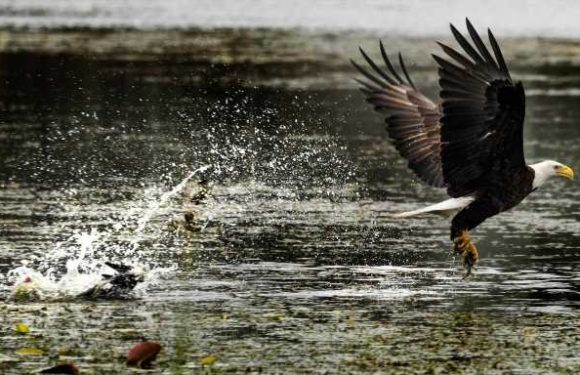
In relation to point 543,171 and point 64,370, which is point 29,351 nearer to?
point 64,370

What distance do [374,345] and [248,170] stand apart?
19.1 feet

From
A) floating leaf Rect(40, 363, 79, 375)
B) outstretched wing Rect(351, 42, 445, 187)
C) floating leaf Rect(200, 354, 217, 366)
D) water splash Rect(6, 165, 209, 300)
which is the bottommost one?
floating leaf Rect(200, 354, 217, 366)

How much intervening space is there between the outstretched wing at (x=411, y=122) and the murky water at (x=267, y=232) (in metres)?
0.49

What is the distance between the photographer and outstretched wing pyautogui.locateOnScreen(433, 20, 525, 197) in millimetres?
8211

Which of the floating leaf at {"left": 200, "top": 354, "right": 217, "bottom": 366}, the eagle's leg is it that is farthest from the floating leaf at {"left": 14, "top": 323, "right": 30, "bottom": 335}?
the eagle's leg

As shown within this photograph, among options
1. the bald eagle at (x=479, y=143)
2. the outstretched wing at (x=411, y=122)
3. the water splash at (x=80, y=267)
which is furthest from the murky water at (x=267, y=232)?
the outstretched wing at (x=411, y=122)

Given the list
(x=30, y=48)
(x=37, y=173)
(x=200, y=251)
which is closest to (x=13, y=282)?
(x=200, y=251)

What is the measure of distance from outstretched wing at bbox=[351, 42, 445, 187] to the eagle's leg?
2.51 ft

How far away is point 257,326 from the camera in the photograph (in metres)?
7.21

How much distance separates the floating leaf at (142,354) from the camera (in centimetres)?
634

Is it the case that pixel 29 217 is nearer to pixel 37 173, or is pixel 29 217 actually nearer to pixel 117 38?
pixel 37 173

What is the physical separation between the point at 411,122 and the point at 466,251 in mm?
1471

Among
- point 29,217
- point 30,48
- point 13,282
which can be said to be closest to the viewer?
point 13,282

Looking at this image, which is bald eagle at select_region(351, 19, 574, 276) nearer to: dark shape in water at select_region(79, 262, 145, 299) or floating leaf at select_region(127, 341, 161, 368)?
dark shape in water at select_region(79, 262, 145, 299)
